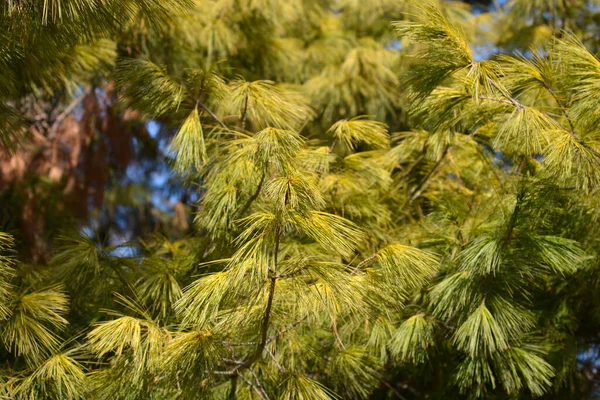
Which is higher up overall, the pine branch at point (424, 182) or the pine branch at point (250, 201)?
the pine branch at point (250, 201)

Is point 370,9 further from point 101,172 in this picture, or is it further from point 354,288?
point 354,288

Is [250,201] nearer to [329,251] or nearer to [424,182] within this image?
[329,251]

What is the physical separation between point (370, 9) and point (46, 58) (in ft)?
5.97

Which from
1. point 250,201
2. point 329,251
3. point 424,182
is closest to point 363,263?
point 329,251

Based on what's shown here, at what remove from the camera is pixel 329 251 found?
1.64m

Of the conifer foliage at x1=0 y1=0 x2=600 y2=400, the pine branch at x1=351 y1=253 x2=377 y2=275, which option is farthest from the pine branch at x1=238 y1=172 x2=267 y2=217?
the pine branch at x1=351 y1=253 x2=377 y2=275

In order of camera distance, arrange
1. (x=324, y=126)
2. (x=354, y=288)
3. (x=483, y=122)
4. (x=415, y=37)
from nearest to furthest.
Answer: (x=354, y=288), (x=415, y=37), (x=483, y=122), (x=324, y=126)

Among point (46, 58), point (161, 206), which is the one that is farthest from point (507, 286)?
point (161, 206)

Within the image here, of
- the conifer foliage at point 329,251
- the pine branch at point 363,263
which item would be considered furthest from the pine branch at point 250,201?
the pine branch at point 363,263

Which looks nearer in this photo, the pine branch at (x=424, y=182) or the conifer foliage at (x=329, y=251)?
the conifer foliage at (x=329, y=251)

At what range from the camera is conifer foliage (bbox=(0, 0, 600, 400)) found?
1502 millimetres

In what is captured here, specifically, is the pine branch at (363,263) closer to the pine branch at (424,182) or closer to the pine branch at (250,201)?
the pine branch at (250,201)

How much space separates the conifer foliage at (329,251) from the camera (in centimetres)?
150

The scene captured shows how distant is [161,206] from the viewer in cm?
512
